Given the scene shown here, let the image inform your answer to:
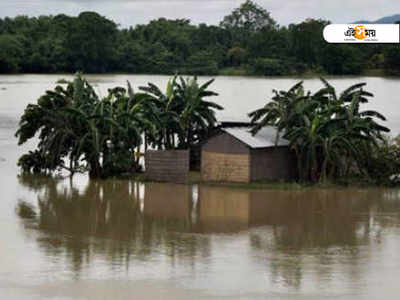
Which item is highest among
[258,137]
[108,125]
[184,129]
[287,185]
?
[108,125]

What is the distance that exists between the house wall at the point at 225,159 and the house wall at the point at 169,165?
51cm

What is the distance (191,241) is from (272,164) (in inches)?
280

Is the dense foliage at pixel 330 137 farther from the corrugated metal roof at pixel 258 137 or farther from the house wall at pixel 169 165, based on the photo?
the house wall at pixel 169 165

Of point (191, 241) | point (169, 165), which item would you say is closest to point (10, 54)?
point (169, 165)

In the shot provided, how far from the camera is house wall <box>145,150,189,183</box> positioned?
1121 inches

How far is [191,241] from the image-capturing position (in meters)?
21.7

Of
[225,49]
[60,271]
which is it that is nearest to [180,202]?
[60,271]

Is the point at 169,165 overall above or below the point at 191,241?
above

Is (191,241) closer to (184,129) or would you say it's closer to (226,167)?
(226,167)

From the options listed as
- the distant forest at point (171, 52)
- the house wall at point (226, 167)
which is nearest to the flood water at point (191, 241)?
the house wall at point (226, 167)

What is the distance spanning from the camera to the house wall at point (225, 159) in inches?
1088

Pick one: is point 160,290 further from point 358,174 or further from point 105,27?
point 105,27

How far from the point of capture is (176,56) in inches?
4532

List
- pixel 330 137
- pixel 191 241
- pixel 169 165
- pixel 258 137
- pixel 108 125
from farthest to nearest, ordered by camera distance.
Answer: pixel 108 125 < pixel 169 165 < pixel 258 137 < pixel 330 137 < pixel 191 241
